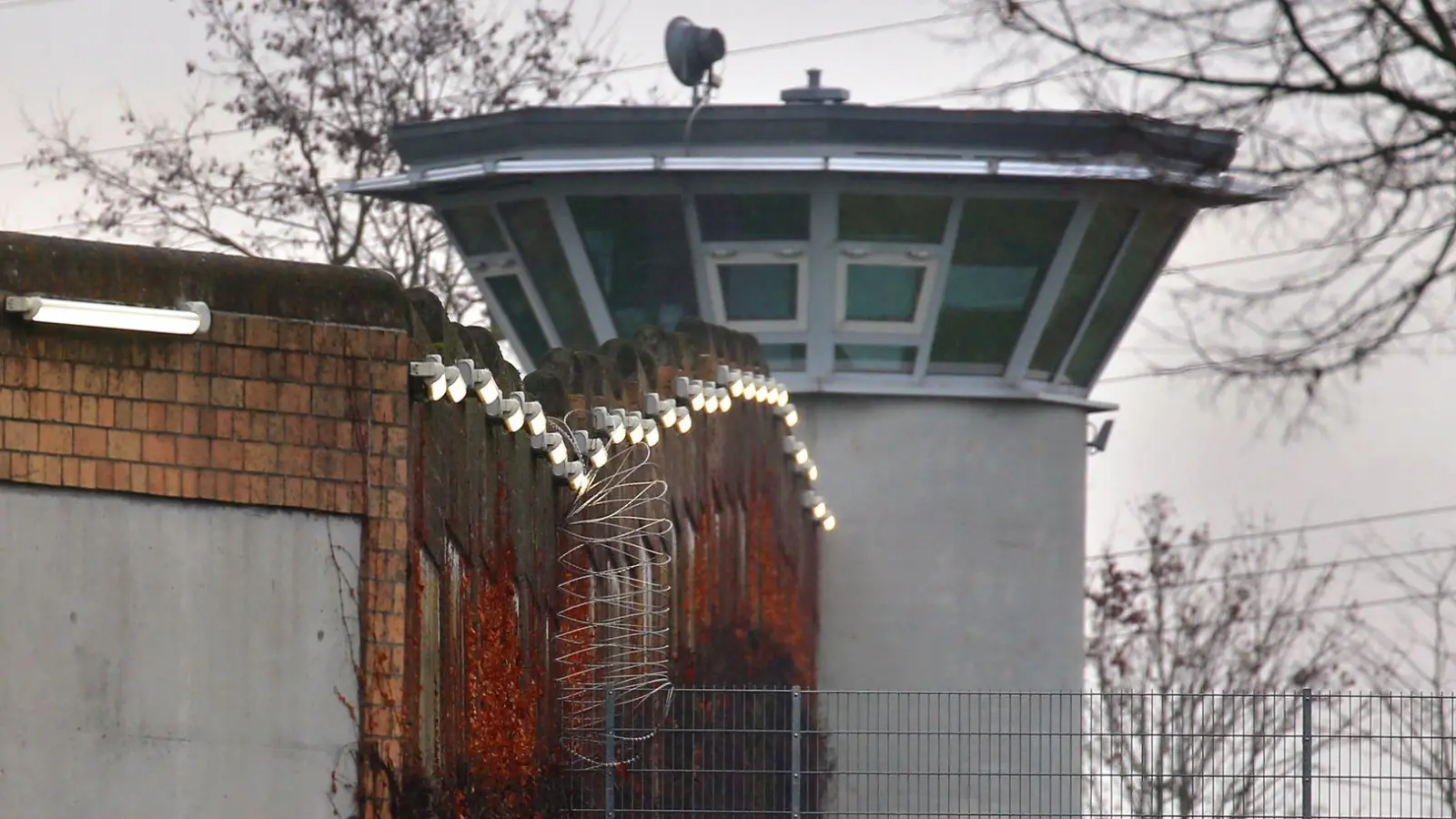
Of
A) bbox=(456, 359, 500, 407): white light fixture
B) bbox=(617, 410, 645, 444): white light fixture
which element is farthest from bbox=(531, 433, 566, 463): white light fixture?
bbox=(617, 410, 645, 444): white light fixture

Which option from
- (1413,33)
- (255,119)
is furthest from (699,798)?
(255,119)

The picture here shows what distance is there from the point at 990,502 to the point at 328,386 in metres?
17.3

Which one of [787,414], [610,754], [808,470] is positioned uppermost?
[787,414]

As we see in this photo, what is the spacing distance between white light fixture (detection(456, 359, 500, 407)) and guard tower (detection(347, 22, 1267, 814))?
13687 mm

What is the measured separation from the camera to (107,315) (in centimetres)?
1006

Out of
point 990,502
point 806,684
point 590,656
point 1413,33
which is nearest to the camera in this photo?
point 1413,33

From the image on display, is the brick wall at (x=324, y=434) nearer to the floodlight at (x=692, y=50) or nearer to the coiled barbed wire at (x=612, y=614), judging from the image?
the coiled barbed wire at (x=612, y=614)

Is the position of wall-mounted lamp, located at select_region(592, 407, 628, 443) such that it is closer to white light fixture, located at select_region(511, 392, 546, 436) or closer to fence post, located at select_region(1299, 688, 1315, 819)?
white light fixture, located at select_region(511, 392, 546, 436)

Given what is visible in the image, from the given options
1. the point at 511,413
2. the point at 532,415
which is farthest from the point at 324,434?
the point at 532,415

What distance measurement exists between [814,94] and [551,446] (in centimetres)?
1461

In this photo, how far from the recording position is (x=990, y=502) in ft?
89.9

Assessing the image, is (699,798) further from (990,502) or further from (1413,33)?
(990,502)

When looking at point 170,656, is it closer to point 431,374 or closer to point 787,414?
point 431,374

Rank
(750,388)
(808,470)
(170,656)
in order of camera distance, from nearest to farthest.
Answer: (170,656) < (750,388) < (808,470)
